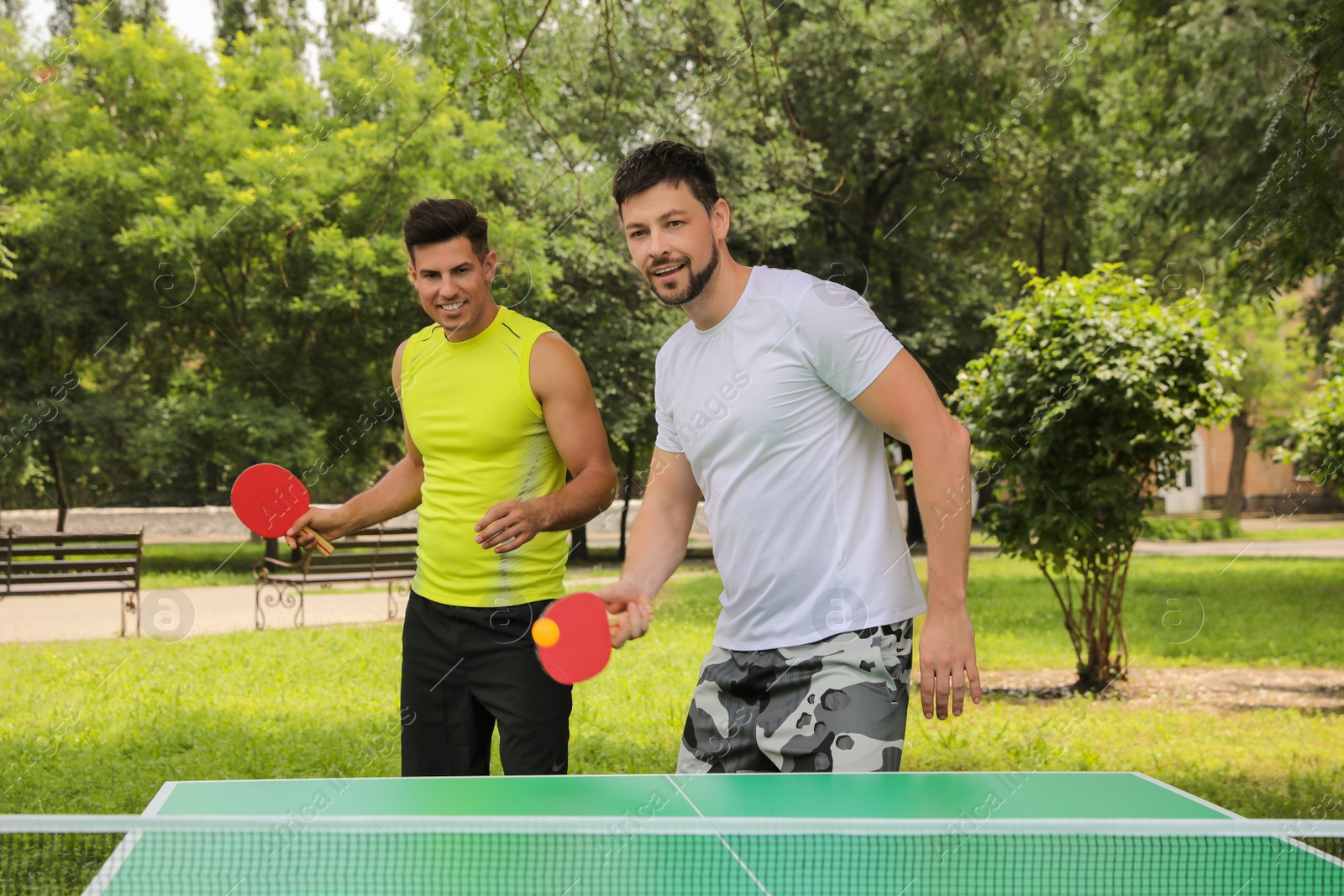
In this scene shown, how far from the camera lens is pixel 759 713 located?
8.80 feet

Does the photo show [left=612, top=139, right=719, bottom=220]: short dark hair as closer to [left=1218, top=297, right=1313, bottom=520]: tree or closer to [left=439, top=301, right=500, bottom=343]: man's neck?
[left=439, top=301, right=500, bottom=343]: man's neck

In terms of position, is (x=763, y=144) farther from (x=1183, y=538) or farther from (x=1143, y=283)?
(x=1183, y=538)

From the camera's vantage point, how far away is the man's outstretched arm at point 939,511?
248 cm

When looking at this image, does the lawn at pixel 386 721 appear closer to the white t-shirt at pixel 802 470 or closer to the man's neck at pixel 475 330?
the man's neck at pixel 475 330

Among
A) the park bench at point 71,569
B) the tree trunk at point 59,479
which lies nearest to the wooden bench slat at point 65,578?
the park bench at point 71,569

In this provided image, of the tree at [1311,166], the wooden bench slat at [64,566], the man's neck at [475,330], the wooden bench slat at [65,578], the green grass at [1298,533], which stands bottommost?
the green grass at [1298,533]

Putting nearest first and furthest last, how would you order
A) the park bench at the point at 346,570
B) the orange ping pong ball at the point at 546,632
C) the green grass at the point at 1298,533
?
the orange ping pong ball at the point at 546,632 < the park bench at the point at 346,570 < the green grass at the point at 1298,533

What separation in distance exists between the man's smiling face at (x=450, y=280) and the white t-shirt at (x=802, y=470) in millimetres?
904

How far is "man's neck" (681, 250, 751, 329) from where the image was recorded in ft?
9.05

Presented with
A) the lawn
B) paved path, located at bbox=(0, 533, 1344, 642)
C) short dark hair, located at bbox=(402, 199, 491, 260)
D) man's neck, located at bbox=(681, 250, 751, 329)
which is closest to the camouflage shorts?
man's neck, located at bbox=(681, 250, 751, 329)

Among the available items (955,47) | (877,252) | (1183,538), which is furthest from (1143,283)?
(1183,538)

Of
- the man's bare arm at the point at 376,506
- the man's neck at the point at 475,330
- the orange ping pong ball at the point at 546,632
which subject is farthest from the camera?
the man's bare arm at the point at 376,506

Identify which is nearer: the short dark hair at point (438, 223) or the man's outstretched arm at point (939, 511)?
the man's outstretched arm at point (939, 511)

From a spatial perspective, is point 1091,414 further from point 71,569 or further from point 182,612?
point 182,612
